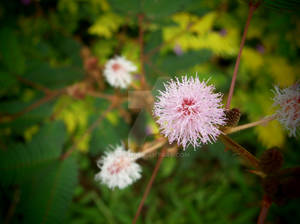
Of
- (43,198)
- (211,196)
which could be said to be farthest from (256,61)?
(43,198)

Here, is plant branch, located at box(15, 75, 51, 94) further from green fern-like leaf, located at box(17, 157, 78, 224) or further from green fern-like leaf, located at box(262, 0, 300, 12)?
green fern-like leaf, located at box(262, 0, 300, 12)

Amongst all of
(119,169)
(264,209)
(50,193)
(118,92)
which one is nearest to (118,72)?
(118,92)

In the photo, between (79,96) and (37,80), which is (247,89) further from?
(37,80)

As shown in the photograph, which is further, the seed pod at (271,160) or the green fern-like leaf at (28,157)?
the green fern-like leaf at (28,157)

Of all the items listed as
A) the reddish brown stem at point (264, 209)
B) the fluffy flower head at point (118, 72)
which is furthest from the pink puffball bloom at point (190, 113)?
the fluffy flower head at point (118, 72)

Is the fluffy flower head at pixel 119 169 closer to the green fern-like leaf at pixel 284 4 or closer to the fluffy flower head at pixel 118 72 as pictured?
the fluffy flower head at pixel 118 72

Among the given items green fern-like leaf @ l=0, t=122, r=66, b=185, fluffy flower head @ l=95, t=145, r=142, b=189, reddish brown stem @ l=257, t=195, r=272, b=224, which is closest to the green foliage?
green fern-like leaf @ l=0, t=122, r=66, b=185

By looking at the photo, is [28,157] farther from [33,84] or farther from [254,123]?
[254,123]
